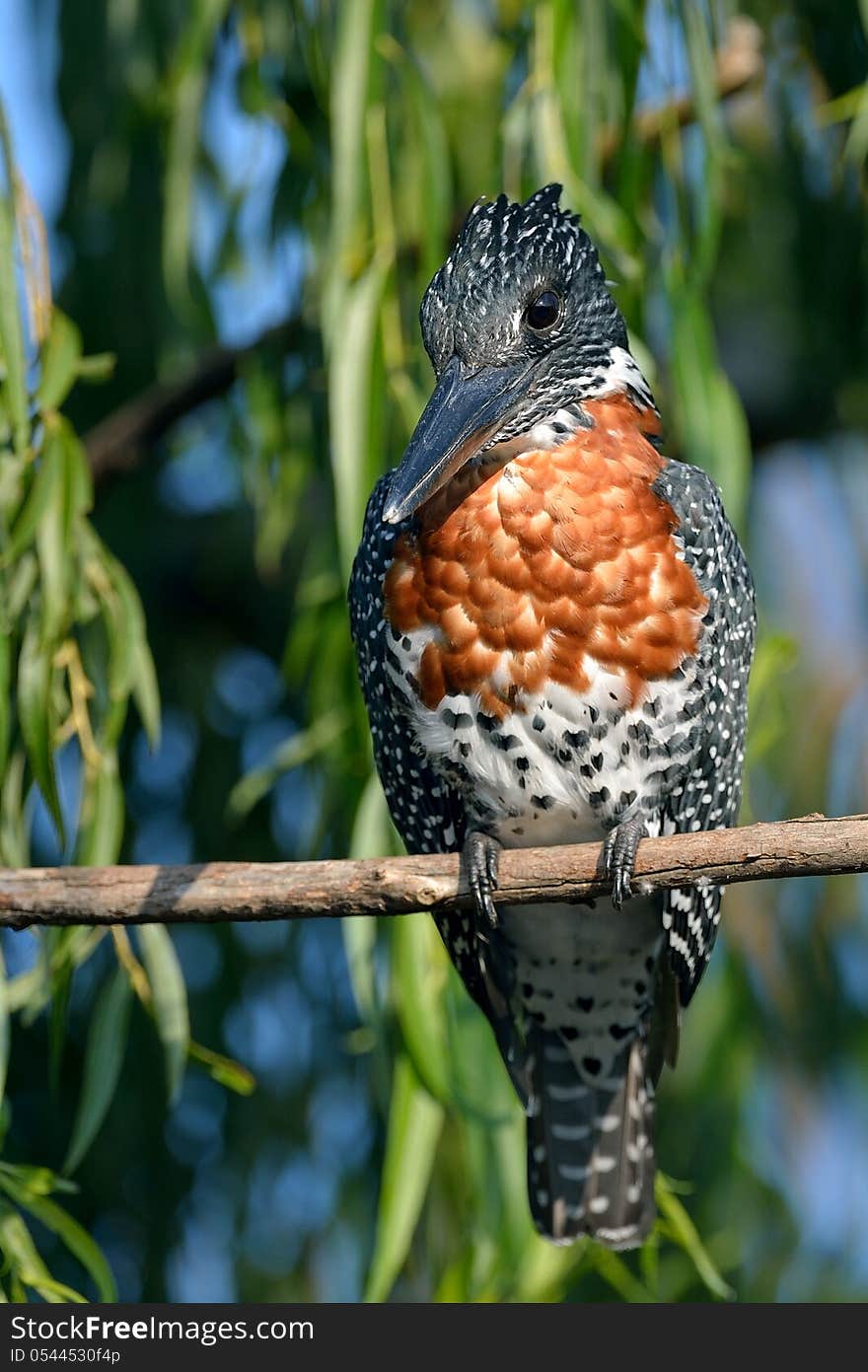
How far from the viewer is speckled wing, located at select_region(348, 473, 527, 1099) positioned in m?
2.66

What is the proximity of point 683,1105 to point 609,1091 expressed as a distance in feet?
1.62

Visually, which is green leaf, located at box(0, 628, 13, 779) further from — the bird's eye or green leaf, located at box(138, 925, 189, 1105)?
the bird's eye

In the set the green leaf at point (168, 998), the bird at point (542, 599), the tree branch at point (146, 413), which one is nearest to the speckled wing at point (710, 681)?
the bird at point (542, 599)

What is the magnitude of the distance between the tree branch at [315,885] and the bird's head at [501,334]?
0.46 metres

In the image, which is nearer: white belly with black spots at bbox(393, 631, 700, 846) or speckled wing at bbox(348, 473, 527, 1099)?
white belly with black spots at bbox(393, 631, 700, 846)

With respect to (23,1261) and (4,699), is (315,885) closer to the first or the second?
(4,699)

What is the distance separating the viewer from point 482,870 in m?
2.43

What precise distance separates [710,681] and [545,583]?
0.95 feet

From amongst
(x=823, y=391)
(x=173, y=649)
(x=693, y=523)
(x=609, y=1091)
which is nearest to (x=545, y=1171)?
(x=609, y=1091)

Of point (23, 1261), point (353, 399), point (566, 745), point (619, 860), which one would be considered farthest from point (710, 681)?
point (23, 1261)

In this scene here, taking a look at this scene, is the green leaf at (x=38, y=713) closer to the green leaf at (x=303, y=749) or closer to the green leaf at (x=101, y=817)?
the green leaf at (x=101, y=817)

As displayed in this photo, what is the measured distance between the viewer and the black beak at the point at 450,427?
2344 millimetres

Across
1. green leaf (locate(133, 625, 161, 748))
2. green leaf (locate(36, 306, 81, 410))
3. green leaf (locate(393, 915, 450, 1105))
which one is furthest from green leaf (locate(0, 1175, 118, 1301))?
green leaf (locate(36, 306, 81, 410))

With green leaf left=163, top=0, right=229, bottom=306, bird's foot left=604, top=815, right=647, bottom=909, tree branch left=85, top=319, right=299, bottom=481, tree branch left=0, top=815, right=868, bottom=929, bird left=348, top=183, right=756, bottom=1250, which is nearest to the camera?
tree branch left=0, top=815, right=868, bottom=929
